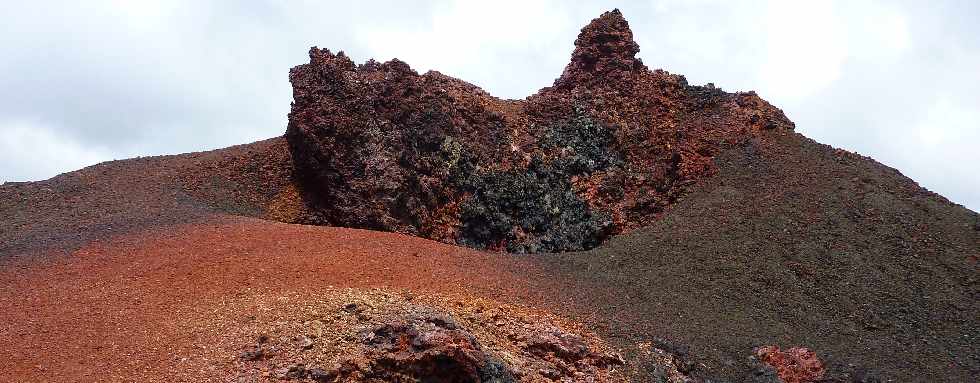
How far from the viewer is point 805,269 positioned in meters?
15.0

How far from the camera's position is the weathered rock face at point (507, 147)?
17.5 meters

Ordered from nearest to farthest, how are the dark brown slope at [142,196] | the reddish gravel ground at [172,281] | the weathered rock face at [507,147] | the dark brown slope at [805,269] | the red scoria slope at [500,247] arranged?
the reddish gravel ground at [172,281]
the red scoria slope at [500,247]
the dark brown slope at [805,269]
the dark brown slope at [142,196]
the weathered rock face at [507,147]

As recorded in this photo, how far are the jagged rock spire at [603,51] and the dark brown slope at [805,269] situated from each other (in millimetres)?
4375

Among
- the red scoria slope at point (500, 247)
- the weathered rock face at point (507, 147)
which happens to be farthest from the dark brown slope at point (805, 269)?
the weathered rock face at point (507, 147)

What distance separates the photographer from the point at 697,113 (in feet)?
68.3

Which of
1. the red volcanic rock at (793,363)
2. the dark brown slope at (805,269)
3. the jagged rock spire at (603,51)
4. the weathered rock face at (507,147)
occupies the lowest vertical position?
the red volcanic rock at (793,363)

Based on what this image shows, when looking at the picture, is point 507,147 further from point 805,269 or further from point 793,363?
point 793,363

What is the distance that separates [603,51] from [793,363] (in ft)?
40.4

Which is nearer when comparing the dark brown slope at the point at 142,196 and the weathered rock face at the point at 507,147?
the dark brown slope at the point at 142,196

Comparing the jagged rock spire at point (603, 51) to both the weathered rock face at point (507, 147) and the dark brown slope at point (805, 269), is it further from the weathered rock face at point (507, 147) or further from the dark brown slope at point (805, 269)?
the dark brown slope at point (805, 269)

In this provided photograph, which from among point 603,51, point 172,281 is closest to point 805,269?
point 603,51

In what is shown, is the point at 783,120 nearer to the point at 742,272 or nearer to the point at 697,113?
the point at 697,113

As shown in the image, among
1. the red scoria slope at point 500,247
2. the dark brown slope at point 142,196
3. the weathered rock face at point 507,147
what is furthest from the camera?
the weathered rock face at point 507,147

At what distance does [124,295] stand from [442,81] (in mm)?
11490
